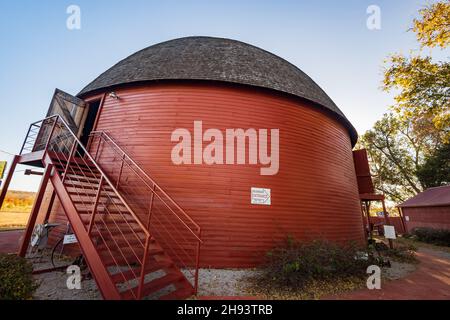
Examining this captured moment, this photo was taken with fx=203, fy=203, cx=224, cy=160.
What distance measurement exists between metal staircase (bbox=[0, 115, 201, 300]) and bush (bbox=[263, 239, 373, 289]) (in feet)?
6.91

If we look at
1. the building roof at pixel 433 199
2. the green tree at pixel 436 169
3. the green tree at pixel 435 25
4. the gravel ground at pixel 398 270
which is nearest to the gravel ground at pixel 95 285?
the gravel ground at pixel 398 270

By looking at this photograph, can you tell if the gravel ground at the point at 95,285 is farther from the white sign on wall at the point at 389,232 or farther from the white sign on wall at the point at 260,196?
the white sign on wall at the point at 389,232

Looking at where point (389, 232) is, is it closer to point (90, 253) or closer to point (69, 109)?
point (90, 253)

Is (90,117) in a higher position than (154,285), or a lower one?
higher

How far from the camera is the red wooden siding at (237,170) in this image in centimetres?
638

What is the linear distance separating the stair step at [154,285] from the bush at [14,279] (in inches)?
60.6

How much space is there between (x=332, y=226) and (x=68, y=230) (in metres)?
9.38

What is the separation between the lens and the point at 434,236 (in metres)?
14.8

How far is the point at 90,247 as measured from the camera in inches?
142

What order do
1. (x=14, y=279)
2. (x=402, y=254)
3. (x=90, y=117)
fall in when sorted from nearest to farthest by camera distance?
(x=14, y=279), (x=402, y=254), (x=90, y=117)

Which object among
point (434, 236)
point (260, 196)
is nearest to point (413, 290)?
point (260, 196)

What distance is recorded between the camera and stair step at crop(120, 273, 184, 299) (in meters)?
3.20

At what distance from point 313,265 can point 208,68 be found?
7.49m
